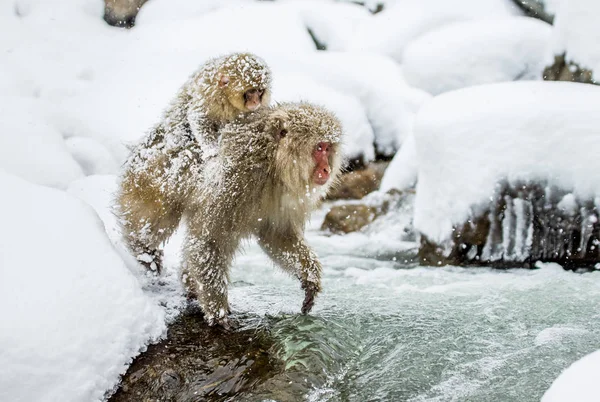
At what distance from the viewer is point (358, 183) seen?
24.5ft

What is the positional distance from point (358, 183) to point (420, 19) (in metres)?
3.69

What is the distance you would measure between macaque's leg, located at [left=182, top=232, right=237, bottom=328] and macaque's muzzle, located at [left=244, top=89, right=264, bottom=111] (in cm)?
90

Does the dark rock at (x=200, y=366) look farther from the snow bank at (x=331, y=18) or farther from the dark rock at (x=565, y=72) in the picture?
the snow bank at (x=331, y=18)

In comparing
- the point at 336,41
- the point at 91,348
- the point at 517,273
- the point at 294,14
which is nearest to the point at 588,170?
the point at 517,273

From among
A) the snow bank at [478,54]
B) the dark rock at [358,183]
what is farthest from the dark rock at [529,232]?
the snow bank at [478,54]

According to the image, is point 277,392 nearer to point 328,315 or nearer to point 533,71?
point 328,315

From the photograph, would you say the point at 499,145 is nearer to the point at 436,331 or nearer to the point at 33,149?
the point at 436,331

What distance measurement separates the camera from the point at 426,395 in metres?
2.33

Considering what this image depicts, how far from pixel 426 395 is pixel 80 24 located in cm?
1017

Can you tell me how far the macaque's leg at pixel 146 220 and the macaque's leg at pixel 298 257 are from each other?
0.51 m

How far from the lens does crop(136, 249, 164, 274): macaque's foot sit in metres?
3.35

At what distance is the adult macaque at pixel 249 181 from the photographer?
9.22 ft

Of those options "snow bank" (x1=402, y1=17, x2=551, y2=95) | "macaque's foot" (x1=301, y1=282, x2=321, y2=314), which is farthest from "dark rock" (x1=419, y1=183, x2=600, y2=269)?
"snow bank" (x1=402, y1=17, x2=551, y2=95)

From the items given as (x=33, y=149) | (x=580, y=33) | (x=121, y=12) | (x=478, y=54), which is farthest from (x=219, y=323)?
(x=121, y=12)
